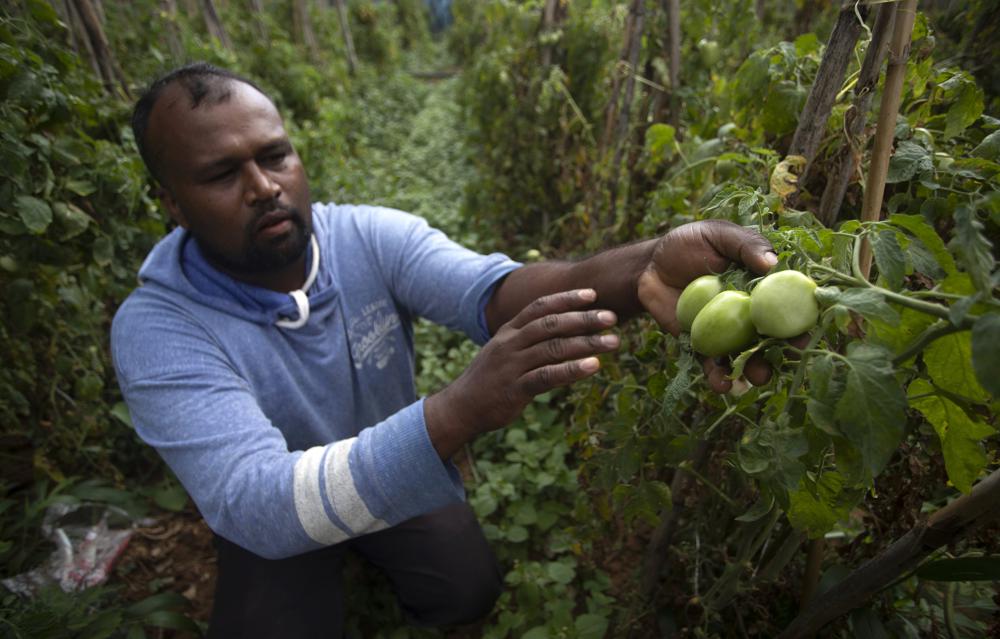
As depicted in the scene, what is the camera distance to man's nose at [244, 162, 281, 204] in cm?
150

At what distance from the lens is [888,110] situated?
854mm

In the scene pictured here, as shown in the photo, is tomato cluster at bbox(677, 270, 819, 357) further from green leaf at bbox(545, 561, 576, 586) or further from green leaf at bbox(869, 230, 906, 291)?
green leaf at bbox(545, 561, 576, 586)

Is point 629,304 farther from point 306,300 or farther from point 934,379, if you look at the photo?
point 306,300

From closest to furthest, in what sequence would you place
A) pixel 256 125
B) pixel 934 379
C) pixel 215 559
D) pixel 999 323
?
pixel 999 323 → pixel 934 379 → pixel 256 125 → pixel 215 559

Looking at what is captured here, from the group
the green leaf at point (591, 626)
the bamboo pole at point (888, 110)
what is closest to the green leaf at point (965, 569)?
the bamboo pole at point (888, 110)

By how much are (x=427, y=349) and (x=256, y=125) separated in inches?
59.2

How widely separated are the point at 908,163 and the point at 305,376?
1527 mm

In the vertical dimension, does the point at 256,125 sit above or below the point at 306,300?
above

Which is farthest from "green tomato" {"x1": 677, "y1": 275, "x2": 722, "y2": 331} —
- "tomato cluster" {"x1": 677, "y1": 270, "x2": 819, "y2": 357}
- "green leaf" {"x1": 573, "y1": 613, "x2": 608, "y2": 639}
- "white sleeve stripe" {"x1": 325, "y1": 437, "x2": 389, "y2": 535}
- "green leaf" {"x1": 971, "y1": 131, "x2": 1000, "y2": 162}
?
"green leaf" {"x1": 573, "y1": 613, "x2": 608, "y2": 639}

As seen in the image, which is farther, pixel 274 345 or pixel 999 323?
pixel 274 345

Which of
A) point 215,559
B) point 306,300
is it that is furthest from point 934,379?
point 215,559

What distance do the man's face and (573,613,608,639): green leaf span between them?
1317 millimetres

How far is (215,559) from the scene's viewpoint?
2.09 metres

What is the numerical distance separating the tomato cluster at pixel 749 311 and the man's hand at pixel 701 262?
0.05 meters
